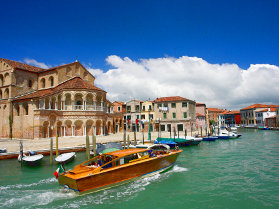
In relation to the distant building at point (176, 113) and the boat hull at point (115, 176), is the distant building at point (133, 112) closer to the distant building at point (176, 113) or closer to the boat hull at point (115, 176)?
the distant building at point (176, 113)

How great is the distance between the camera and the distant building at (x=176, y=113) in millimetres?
45156

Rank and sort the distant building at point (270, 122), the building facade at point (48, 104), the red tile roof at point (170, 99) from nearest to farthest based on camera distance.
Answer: the building facade at point (48, 104) → the red tile roof at point (170, 99) → the distant building at point (270, 122)

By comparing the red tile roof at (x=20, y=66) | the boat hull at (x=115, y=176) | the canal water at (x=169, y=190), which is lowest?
the canal water at (x=169, y=190)

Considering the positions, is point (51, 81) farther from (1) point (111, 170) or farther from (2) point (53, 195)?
(1) point (111, 170)

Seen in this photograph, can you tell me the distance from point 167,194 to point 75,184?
431cm

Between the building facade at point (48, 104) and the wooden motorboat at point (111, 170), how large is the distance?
844 inches

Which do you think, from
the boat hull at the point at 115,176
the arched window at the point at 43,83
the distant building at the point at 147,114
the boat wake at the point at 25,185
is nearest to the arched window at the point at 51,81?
Answer: the arched window at the point at 43,83

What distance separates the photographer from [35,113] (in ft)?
94.3

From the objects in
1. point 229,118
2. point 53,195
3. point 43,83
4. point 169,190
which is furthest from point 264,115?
point 53,195

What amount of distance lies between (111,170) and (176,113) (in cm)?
3701

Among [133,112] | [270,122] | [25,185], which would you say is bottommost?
[25,185]

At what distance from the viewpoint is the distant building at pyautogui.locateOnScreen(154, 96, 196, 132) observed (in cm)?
4516

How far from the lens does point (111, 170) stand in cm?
1007

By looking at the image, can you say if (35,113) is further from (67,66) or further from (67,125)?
(67,66)
